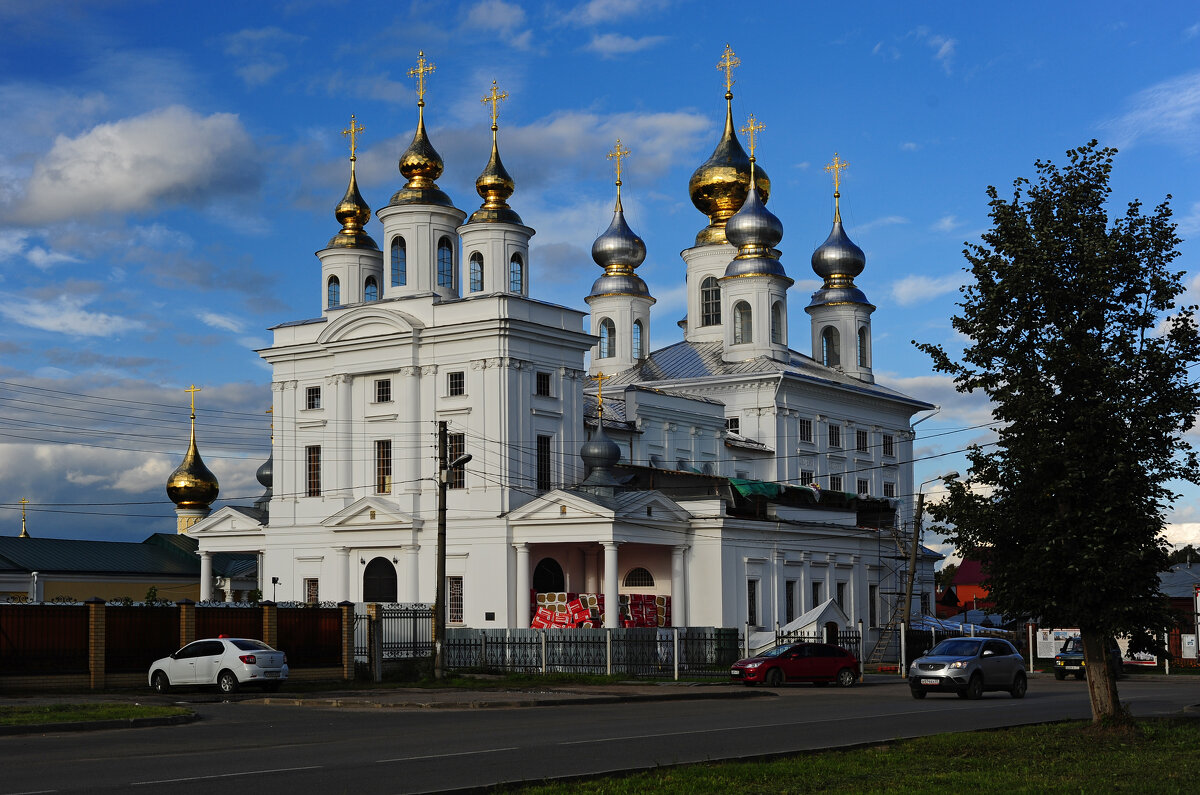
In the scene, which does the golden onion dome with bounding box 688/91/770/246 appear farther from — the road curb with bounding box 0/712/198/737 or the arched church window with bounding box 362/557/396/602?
the road curb with bounding box 0/712/198/737

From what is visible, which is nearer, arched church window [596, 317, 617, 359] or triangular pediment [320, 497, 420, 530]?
triangular pediment [320, 497, 420, 530]

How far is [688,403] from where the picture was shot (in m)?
62.2

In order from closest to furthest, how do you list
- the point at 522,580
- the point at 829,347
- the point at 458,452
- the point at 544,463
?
the point at 522,580 → the point at 458,452 → the point at 544,463 → the point at 829,347

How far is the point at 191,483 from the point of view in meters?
74.3

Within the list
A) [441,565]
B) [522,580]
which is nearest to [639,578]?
[522,580]

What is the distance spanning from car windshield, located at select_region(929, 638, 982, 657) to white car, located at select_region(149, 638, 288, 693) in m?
14.1

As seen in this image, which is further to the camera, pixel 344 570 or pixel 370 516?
pixel 344 570

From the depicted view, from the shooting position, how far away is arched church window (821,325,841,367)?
250ft

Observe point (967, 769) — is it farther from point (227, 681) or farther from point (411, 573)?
point (411, 573)

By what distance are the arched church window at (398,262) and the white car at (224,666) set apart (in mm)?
26481

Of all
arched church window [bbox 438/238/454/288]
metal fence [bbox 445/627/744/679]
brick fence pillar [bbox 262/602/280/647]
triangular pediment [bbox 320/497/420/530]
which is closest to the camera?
brick fence pillar [bbox 262/602/280/647]

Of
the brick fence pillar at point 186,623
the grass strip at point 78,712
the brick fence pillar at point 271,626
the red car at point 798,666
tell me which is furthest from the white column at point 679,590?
the grass strip at point 78,712

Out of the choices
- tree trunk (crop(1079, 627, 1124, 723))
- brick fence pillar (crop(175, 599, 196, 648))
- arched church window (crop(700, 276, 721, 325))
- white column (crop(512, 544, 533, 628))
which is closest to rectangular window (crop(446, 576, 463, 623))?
white column (crop(512, 544, 533, 628))

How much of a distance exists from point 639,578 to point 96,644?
1017 inches
